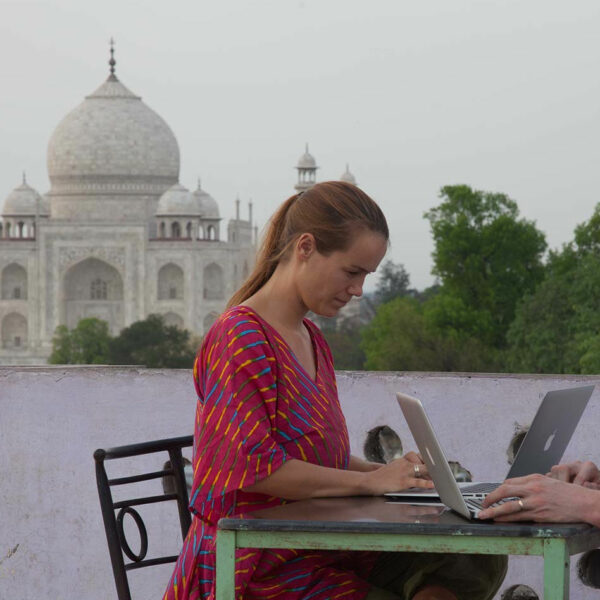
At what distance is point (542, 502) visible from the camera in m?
2.46

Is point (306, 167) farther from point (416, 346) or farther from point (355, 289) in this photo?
point (355, 289)

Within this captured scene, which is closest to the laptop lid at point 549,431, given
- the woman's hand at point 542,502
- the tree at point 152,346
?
the woman's hand at point 542,502

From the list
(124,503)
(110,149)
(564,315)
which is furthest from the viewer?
(110,149)

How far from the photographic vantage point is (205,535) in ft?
8.76

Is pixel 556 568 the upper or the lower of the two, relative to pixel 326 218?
lower

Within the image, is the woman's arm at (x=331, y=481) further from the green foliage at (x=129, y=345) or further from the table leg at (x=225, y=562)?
the green foliage at (x=129, y=345)

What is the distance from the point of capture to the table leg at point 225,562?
7.97 ft

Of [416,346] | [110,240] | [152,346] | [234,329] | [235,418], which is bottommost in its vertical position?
[235,418]

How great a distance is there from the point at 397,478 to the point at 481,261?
39448 mm

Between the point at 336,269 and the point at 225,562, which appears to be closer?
the point at 225,562

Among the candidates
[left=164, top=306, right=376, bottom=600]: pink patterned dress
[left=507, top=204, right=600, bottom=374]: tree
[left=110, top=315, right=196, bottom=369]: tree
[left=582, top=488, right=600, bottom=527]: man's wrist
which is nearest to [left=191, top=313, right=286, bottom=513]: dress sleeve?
[left=164, top=306, right=376, bottom=600]: pink patterned dress

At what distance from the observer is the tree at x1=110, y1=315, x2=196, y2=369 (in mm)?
55625

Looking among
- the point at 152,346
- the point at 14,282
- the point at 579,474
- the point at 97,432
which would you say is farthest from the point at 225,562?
the point at 14,282

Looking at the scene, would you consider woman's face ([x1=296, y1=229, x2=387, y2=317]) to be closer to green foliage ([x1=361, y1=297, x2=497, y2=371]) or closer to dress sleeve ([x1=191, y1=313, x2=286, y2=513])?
dress sleeve ([x1=191, y1=313, x2=286, y2=513])
